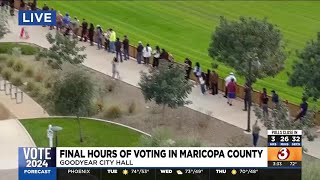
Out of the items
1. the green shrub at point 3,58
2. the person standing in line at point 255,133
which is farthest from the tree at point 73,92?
the green shrub at point 3,58

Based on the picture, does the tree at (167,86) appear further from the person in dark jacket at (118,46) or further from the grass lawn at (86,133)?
the person in dark jacket at (118,46)

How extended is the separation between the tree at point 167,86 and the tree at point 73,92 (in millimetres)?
2410

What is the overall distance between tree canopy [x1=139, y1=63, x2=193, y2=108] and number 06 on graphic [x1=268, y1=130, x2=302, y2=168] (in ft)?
30.5

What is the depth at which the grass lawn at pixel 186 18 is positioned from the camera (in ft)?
159

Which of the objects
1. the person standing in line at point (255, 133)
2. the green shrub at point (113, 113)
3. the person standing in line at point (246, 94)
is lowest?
the person standing in line at point (255, 133)

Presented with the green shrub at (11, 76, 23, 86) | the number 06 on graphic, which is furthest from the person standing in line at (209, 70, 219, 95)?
the number 06 on graphic

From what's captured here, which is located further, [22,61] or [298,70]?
[22,61]

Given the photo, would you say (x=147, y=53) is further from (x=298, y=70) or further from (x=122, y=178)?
(x=122, y=178)

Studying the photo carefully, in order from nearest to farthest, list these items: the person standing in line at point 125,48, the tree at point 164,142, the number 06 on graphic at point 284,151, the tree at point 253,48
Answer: the number 06 on graphic at point 284,151
the tree at point 164,142
the tree at point 253,48
the person standing in line at point 125,48

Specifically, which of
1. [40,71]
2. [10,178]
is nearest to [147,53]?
[40,71]

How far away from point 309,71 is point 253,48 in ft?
8.72

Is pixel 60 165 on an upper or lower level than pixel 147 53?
lower

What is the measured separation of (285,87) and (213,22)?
12.7m

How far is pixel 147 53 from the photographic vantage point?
41.4 m
